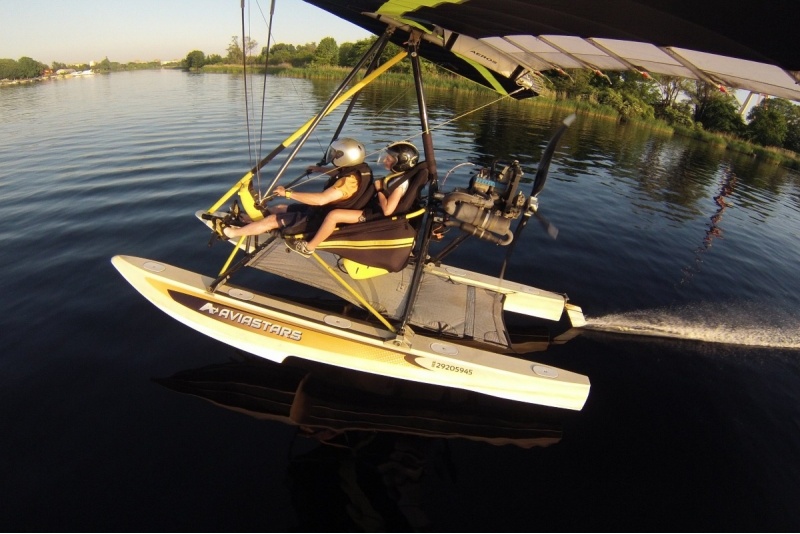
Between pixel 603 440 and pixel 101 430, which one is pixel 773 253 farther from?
pixel 101 430

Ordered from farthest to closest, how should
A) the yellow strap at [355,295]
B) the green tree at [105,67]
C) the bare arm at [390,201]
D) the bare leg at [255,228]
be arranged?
the green tree at [105,67] → the bare leg at [255,228] → the yellow strap at [355,295] → the bare arm at [390,201]

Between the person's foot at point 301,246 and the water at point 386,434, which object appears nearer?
the water at point 386,434

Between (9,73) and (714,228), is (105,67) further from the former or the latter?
(714,228)

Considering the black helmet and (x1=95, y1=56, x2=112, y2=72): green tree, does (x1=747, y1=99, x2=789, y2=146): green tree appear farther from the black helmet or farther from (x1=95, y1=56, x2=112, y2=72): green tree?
(x1=95, y1=56, x2=112, y2=72): green tree

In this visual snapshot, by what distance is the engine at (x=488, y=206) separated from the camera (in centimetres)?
400

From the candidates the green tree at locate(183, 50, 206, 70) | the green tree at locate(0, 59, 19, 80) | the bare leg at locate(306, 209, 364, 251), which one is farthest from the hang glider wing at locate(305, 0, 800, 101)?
the green tree at locate(183, 50, 206, 70)

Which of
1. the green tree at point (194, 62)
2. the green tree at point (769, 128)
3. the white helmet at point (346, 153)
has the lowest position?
the white helmet at point (346, 153)

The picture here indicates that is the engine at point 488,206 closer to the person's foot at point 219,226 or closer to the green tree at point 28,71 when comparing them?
the person's foot at point 219,226

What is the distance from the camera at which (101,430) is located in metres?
3.83

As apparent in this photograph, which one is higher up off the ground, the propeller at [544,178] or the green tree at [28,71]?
the green tree at [28,71]

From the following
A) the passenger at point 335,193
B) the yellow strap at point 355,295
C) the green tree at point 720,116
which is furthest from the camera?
the green tree at point 720,116

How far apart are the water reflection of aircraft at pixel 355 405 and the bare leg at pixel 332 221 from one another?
1.71 meters

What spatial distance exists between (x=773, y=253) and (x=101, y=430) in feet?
46.4

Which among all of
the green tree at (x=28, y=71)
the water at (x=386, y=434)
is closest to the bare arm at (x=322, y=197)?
the water at (x=386, y=434)
